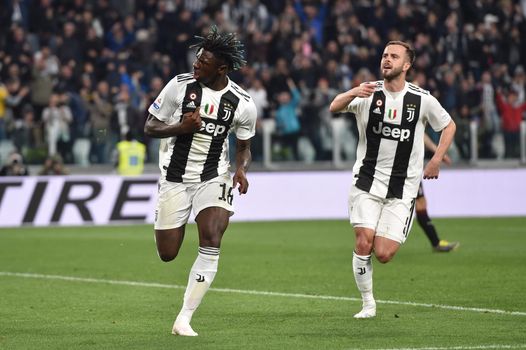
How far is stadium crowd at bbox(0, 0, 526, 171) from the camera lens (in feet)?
81.5

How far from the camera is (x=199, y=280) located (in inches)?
375

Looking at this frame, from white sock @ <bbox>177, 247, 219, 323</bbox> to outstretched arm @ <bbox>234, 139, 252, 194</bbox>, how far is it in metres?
0.59

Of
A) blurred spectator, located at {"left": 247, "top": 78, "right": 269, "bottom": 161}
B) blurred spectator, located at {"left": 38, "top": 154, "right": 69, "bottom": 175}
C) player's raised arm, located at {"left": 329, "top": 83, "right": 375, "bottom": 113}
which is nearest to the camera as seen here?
player's raised arm, located at {"left": 329, "top": 83, "right": 375, "bottom": 113}

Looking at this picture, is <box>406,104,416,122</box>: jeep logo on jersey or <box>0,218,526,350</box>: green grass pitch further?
<box>406,104,416,122</box>: jeep logo on jersey

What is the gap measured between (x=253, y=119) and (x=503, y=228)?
497 inches

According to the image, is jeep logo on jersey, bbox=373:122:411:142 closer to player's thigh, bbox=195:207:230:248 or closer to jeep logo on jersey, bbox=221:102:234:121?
jeep logo on jersey, bbox=221:102:234:121

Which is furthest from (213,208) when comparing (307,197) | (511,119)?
(511,119)

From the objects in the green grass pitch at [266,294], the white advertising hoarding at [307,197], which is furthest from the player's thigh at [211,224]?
the white advertising hoarding at [307,197]

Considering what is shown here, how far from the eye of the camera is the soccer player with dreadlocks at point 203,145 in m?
9.65

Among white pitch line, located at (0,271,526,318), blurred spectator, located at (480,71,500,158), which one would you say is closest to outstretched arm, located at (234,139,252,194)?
white pitch line, located at (0,271,526,318)

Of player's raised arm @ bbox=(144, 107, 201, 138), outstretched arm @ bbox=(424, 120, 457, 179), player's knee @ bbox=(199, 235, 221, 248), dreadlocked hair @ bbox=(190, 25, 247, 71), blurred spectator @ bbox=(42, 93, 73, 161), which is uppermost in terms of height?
dreadlocked hair @ bbox=(190, 25, 247, 71)

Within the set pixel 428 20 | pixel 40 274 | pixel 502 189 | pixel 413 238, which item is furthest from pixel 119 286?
pixel 428 20

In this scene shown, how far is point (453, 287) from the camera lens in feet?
42.7

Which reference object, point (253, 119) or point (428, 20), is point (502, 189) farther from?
point (253, 119)
